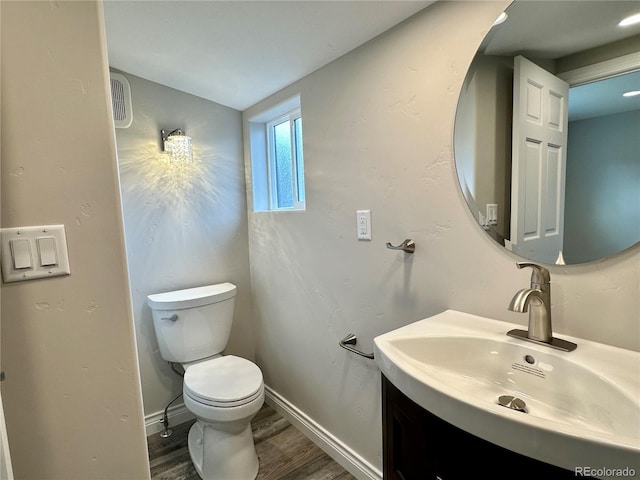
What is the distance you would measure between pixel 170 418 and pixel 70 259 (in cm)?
175

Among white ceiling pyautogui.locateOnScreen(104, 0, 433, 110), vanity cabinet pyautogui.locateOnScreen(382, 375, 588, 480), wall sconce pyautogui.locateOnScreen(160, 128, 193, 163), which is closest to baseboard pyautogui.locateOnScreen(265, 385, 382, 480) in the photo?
vanity cabinet pyautogui.locateOnScreen(382, 375, 588, 480)

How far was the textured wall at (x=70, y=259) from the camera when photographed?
2.08ft

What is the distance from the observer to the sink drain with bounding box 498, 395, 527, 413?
803mm

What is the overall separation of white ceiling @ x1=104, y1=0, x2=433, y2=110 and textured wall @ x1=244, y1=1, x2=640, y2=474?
Result: 0.09 meters

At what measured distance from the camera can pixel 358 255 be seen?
1.46 m

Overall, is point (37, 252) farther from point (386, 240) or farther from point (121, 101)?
point (121, 101)

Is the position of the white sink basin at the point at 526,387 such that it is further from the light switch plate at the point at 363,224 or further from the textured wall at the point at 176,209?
the textured wall at the point at 176,209

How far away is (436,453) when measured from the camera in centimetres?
72

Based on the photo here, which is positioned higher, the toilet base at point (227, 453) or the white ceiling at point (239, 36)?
the white ceiling at point (239, 36)

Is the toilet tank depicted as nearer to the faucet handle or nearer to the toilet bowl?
the toilet bowl

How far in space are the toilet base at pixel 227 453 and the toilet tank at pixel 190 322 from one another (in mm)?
412

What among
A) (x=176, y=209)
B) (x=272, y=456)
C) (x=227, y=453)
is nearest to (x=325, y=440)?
(x=272, y=456)

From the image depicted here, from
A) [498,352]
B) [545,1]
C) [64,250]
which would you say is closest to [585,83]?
[545,1]

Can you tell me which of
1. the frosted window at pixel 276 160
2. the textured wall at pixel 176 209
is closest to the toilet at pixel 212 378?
the textured wall at pixel 176 209
